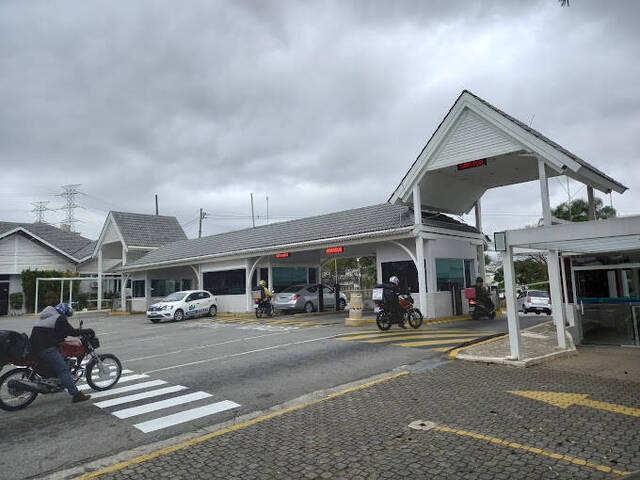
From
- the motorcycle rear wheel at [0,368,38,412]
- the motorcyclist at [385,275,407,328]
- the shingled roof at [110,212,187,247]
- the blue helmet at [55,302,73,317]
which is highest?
the shingled roof at [110,212,187,247]

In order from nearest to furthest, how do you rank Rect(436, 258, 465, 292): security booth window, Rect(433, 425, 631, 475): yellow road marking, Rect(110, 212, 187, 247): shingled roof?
Rect(433, 425, 631, 475): yellow road marking
Rect(436, 258, 465, 292): security booth window
Rect(110, 212, 187, 247): shingled roof

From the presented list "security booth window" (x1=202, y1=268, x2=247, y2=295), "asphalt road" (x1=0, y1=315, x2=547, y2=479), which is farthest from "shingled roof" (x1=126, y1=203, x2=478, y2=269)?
"asphalt road" (x1=0, y1=315, x2=547, y2=479)

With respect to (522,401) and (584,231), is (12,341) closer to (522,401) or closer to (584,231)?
(522,401)

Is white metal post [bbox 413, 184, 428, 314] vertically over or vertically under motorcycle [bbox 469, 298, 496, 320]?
over

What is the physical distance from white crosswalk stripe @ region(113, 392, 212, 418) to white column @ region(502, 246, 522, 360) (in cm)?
576

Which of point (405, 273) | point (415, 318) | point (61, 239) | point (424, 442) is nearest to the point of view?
point (424, 442)

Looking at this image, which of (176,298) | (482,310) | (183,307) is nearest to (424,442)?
(482,310)

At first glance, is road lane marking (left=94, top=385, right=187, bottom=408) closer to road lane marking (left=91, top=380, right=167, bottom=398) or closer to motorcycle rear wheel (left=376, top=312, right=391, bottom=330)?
road lane marking (left=91, top=380, right=167, bottom=398)

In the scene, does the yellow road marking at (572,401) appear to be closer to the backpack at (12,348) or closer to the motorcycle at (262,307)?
the backpack at (12,348)

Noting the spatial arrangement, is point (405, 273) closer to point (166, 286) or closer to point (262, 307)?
point (262, 307)

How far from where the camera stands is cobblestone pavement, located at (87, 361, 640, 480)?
3.86 metres

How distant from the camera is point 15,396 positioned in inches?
243

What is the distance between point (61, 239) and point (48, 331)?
135ft

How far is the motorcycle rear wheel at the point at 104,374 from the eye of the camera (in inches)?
282
